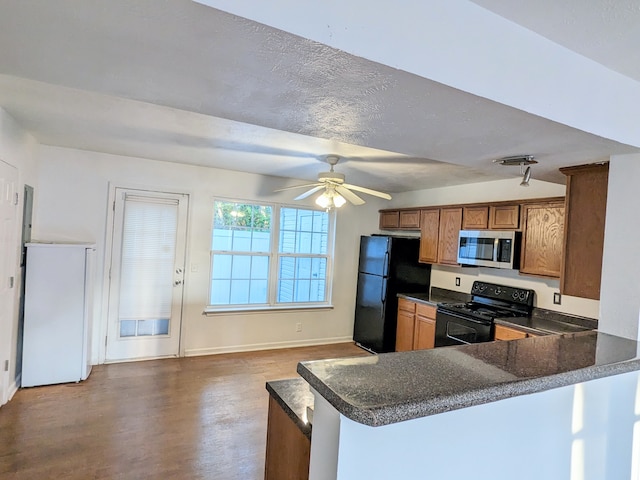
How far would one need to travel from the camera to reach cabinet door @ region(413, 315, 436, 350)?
Answer: 14.0 feet

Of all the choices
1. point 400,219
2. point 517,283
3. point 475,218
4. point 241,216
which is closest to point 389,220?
point 400,219

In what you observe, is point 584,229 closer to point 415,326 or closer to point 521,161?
point 521,161

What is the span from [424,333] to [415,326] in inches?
7.2

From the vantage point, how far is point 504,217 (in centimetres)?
383

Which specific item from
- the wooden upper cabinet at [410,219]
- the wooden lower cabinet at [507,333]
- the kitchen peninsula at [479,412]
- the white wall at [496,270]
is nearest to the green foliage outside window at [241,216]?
the wooden upper cabinet at [410,219]

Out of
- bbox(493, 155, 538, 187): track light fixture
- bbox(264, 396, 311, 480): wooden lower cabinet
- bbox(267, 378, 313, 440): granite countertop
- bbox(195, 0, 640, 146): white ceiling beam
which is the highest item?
bbox(195, 0, 640, 146): white ceiling beam

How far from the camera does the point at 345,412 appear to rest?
2.92ft

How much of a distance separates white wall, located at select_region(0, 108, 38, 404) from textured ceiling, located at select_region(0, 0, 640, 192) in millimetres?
527

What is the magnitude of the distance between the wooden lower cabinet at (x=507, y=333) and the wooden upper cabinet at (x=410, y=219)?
1.88 m

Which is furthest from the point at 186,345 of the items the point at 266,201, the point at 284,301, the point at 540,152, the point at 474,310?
the point at 540,152

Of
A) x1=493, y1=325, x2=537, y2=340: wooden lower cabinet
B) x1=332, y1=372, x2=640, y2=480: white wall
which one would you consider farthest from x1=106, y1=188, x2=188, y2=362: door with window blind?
x1=332, y1=372, x2=640, y2=480: white wall

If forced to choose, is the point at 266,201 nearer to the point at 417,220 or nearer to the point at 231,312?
the point at 231,312

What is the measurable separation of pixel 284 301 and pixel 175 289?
1459 mm

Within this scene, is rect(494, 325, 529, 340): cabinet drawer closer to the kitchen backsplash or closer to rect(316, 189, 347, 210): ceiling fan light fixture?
the kitchen backsplash
